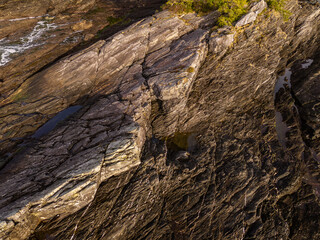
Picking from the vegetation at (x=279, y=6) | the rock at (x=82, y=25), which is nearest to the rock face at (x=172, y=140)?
the vegetation at (x=279, y=6)

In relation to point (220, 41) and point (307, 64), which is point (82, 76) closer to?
point (220, 41)

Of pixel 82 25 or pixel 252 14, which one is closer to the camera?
pixel 252 14

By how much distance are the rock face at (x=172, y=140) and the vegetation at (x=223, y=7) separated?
1767mm

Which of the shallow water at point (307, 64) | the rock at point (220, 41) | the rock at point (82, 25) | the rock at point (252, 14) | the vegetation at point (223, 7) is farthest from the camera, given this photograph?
the rock at point (82, 25)

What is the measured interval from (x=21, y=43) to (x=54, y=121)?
20.6 m

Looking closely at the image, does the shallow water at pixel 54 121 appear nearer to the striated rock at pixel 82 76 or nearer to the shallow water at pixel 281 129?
the striated rock at pixel 82 76

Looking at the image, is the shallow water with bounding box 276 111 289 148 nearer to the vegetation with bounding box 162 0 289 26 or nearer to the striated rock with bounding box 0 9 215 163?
the striated rock with bounding box 0 9 215 163

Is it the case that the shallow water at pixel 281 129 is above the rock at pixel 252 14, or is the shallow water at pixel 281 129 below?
below

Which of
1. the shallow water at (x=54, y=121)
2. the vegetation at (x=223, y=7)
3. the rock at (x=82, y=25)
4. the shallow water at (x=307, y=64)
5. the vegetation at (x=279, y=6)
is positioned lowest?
the shallow water at (x=307, y=64)

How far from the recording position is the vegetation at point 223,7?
25672 mm

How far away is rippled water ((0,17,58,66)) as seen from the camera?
28609 millimetres

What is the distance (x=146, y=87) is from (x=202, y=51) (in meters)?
9.07

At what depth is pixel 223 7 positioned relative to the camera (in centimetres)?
2678

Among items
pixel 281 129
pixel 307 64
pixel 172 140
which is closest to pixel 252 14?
pixel 307 64
